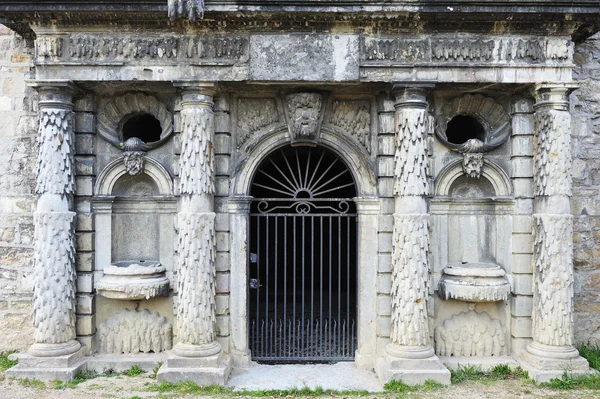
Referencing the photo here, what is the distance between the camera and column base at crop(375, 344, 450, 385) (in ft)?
17.1

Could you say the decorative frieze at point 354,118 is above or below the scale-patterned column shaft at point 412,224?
above

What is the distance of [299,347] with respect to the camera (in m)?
6.40

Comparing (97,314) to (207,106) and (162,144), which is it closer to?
(162,144)

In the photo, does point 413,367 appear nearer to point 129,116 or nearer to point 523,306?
point 523,306

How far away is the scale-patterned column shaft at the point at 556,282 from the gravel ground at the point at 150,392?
58 centimetres

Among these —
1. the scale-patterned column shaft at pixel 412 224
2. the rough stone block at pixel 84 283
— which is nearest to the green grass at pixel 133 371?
the rough stone block at pixel 84 283

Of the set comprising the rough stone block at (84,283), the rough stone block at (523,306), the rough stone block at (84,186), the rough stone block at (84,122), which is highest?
the rough stone block at (84,122)

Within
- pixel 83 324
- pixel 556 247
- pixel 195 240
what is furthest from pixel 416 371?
pixel 83 324

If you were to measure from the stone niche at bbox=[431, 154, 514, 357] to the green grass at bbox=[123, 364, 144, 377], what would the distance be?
3.57 metres

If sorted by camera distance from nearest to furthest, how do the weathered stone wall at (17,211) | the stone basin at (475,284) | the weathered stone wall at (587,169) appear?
the stone basin at (475,284)
the weathered stone wall at (17,211)
the weathered stone wall at (587,169)

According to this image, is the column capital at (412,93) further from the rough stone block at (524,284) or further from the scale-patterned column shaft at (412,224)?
the rough stone block at (524,284)

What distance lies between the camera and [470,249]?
586 cm

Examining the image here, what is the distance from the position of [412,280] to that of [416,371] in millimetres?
992

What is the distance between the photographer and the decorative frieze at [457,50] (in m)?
5.32
